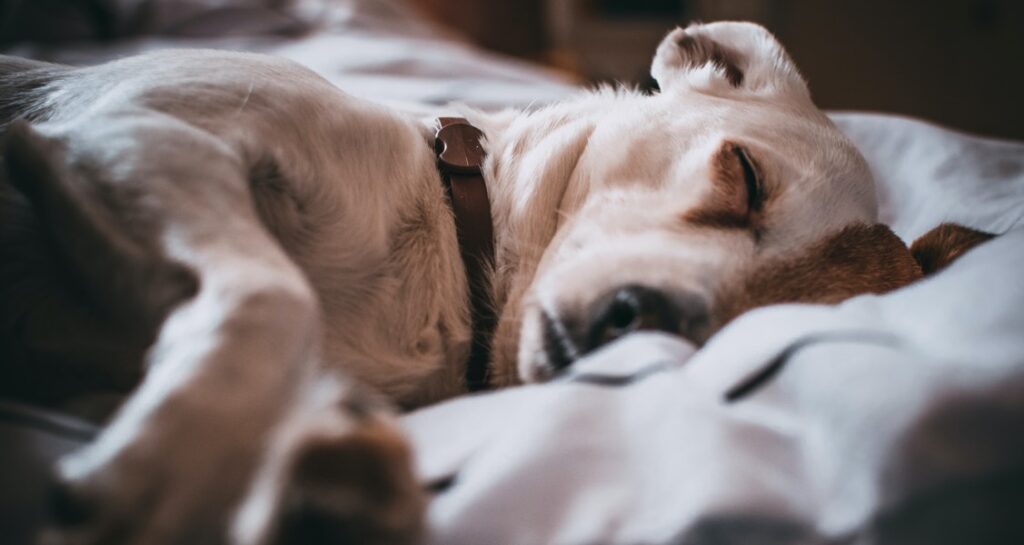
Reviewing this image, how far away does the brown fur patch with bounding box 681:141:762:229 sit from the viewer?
109cm

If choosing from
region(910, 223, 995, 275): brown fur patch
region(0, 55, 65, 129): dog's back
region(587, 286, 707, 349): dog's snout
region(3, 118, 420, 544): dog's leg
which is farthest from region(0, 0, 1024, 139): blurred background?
region(3, 118, 420, 544): dog's leg

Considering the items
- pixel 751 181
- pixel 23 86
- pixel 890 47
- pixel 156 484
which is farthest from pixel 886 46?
pixel 156 484

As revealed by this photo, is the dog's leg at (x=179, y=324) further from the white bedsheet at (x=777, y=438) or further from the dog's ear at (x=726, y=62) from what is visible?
the dog's ear at (x=726, y=62)

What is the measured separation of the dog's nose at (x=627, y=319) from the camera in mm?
895

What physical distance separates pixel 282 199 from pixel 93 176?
22 cm

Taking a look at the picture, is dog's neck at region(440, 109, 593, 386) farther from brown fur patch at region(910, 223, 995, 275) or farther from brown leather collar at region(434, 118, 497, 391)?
brown fur patch at region(910, 223, 995, 275)

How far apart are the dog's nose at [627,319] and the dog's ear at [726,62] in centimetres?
64

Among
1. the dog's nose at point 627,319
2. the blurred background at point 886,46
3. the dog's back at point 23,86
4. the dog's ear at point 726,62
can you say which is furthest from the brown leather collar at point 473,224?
the blurred background at point 886,46

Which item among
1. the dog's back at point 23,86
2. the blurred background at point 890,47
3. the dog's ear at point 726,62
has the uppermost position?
the dog's ear at point 726,62

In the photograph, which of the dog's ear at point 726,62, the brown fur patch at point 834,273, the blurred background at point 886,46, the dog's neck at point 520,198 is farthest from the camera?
the blurred background at point 886,46

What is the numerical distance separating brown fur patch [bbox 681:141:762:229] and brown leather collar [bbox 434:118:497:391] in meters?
0.32

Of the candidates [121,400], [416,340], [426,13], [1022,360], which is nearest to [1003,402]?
[1022,360]

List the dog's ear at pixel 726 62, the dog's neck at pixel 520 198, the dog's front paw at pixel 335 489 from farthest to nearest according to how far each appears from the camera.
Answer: the dog's ear at pixel 726 62 < the dog's neck at pixel 520 198 < the dog's front paw at pixel 335 489

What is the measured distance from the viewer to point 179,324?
66 centimetres
